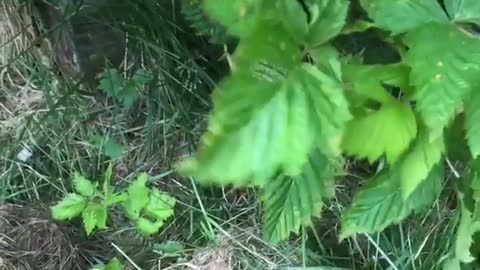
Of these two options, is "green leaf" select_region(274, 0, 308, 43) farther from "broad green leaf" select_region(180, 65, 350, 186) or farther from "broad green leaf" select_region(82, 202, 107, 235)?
"broad green leaf" select_region(82, 202, 107, 235)

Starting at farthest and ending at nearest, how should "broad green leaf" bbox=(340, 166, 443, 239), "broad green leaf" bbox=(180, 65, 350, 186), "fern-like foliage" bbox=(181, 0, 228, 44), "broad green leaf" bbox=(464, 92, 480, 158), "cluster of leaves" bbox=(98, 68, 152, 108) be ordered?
"cluster of leaves" bbox=(98, 68, 152, 108)
"fern-like foliage" bbox=(181, 0, 228, 44)
"broad green leaf" bbox=(340, 166, 443, 239)
"broad green leaf" bbox=(464, 92, 480, 158)
"broad green leaf" bbox=(180, 65, 350, 186)

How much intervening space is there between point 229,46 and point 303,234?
32 cm

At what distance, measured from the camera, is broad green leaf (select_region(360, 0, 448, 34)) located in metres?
0.84

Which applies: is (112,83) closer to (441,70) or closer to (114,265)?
(114,265)

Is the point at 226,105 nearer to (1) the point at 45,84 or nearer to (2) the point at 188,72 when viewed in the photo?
(2) the point at 188,72

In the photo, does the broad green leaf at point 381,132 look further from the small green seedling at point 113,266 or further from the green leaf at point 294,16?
the small green seedling at point 113,266

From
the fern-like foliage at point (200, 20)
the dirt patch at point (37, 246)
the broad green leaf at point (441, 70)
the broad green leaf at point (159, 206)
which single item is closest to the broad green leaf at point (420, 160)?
the broad green leaf at point (441, 70)

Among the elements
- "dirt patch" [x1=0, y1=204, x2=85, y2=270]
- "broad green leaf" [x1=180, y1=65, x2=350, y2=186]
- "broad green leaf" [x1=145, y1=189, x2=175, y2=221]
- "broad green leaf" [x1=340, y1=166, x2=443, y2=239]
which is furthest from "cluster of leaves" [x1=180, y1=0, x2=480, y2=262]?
"dirt patch" [x1=0, y1=204, x2=85, y2=270]

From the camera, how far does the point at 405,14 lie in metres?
0.84

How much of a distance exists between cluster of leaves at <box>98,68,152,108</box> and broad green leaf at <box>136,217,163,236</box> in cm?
26

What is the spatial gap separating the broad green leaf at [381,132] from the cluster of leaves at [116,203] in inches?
25.8

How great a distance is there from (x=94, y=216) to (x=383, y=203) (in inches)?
20.7

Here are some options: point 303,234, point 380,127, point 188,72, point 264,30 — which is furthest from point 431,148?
point 188,72

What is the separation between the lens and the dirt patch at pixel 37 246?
59.1 inches
